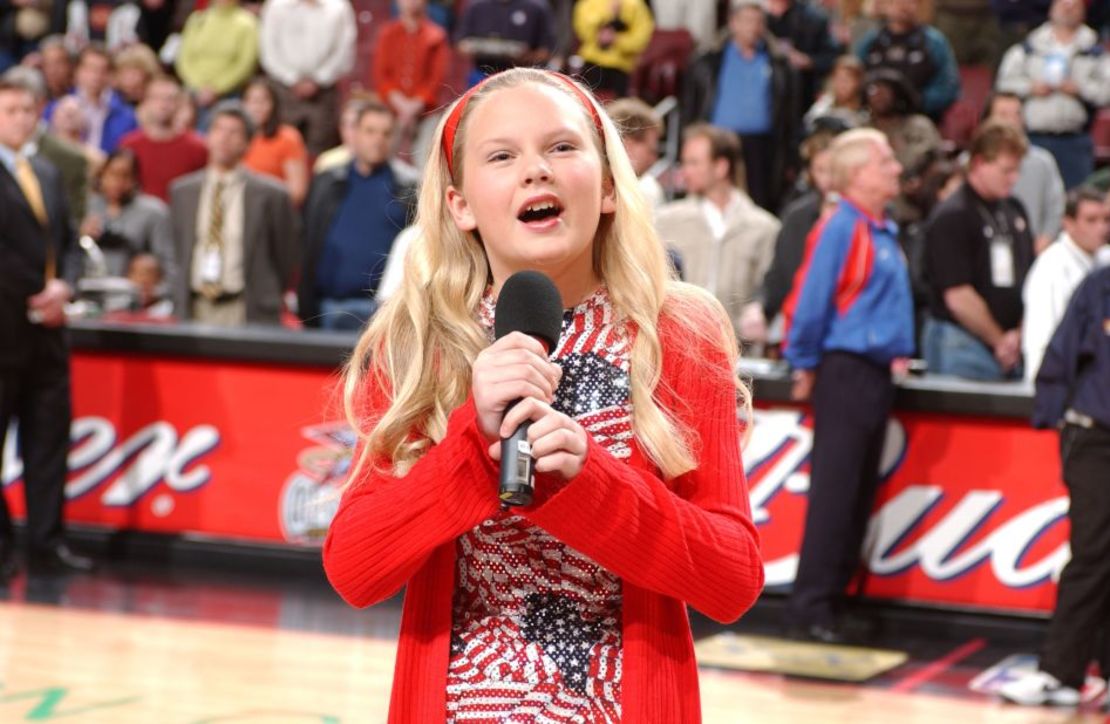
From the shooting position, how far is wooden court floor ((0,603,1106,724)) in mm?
5832

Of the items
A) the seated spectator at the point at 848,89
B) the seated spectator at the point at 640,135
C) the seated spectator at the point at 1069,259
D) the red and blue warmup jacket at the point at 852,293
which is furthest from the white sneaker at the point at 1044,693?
the seated spectator at the point at 848,89

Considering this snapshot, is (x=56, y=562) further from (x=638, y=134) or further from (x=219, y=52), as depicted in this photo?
(x=219, y=52)

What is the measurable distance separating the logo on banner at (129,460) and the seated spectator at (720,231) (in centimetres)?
247

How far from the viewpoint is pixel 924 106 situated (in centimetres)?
1171

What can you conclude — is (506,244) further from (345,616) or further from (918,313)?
(918,313)

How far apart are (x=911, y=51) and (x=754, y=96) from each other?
1102 millimetres

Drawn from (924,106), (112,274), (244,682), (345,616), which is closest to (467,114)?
(244,682)

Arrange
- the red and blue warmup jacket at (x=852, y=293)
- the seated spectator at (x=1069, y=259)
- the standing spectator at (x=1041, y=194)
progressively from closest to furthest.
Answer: the red and blue warmup jacket at (x=852, y=293) < the seated spectator at (x=1069, y=259) < the standing spectator at (x=1041, y=194)

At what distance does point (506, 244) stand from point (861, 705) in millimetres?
4533

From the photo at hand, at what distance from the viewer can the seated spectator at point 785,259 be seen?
8219 mm

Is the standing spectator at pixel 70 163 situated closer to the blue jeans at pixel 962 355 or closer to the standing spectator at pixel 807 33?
the standing spectator at pixel 807 33

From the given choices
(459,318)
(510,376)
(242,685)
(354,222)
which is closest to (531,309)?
(510,376)

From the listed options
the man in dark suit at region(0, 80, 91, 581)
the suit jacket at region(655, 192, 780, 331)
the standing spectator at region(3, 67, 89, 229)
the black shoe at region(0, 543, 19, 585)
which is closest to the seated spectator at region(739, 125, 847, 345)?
the suit jacket at region(655, 192, 780, 331)

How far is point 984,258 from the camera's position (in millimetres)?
8203
